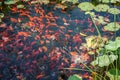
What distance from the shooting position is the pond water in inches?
A: 131

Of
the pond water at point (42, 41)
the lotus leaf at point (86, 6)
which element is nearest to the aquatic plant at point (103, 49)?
the lotus leaf at point (86, 6)

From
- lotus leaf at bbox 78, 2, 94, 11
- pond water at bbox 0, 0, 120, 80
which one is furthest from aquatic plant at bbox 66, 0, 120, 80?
pond water at bbox 0, 0, 120, 80

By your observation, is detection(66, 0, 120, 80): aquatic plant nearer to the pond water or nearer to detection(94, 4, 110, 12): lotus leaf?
detection(94, 4, 110, 12): lotus leaf

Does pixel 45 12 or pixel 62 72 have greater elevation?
pixel 45 12

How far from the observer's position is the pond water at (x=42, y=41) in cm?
334

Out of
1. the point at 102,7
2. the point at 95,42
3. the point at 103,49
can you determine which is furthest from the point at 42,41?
the point at 102,7

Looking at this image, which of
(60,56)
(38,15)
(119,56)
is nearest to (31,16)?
(38,15)

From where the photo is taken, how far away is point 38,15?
432 cm

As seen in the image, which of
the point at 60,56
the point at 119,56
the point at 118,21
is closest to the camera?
the point at 119,56

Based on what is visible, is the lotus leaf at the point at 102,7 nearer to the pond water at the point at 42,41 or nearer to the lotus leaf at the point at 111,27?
the pond water at the point at 42,41

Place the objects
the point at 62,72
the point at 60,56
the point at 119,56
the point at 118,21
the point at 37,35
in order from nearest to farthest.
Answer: the point at 119,56 → the point at 62,72 → the point at 60,56 → the point at 37,35 → the point at 118,21

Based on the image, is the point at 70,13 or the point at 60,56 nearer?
the point at 60,56

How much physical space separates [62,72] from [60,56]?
12.1 inches

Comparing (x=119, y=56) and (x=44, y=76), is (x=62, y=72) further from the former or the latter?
(x=119, y=56)
